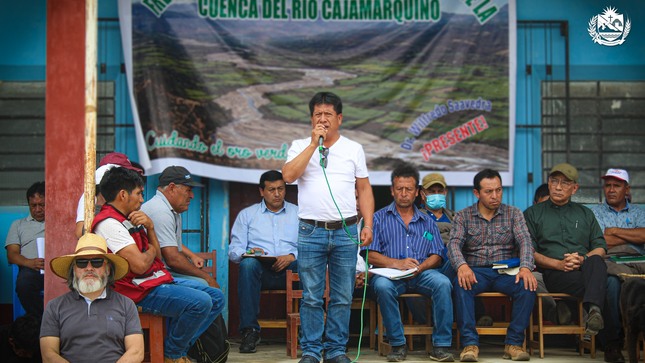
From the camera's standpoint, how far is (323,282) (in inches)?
221

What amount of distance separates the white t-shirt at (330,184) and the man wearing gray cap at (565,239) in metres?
2.09

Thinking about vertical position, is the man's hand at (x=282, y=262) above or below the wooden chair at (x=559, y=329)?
above

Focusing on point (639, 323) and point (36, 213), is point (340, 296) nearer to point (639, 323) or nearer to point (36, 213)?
point (639, 323)

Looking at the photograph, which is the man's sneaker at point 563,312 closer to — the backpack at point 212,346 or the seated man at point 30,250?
the backpack at point 212,346

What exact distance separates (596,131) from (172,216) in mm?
4124

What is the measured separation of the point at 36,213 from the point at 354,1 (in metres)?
3.33

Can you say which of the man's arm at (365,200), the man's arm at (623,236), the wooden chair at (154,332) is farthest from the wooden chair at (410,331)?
the wooden chair at (154,332)

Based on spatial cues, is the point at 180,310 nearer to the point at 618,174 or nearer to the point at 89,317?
the point at 89,317

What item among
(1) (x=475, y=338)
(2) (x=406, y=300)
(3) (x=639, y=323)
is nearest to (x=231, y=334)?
(2) (x=406, y=300)

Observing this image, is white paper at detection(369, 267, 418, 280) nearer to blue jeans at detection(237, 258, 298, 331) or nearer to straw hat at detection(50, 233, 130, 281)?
blue jeans at detection(237, 258, 298, 331)

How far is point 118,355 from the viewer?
4.96 m

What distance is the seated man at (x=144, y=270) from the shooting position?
17.3 feet

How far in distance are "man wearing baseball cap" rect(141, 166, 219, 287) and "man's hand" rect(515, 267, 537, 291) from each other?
230 centimetres

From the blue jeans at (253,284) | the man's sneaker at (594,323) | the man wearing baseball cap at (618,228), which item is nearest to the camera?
the man's sneaker at (594,323)
